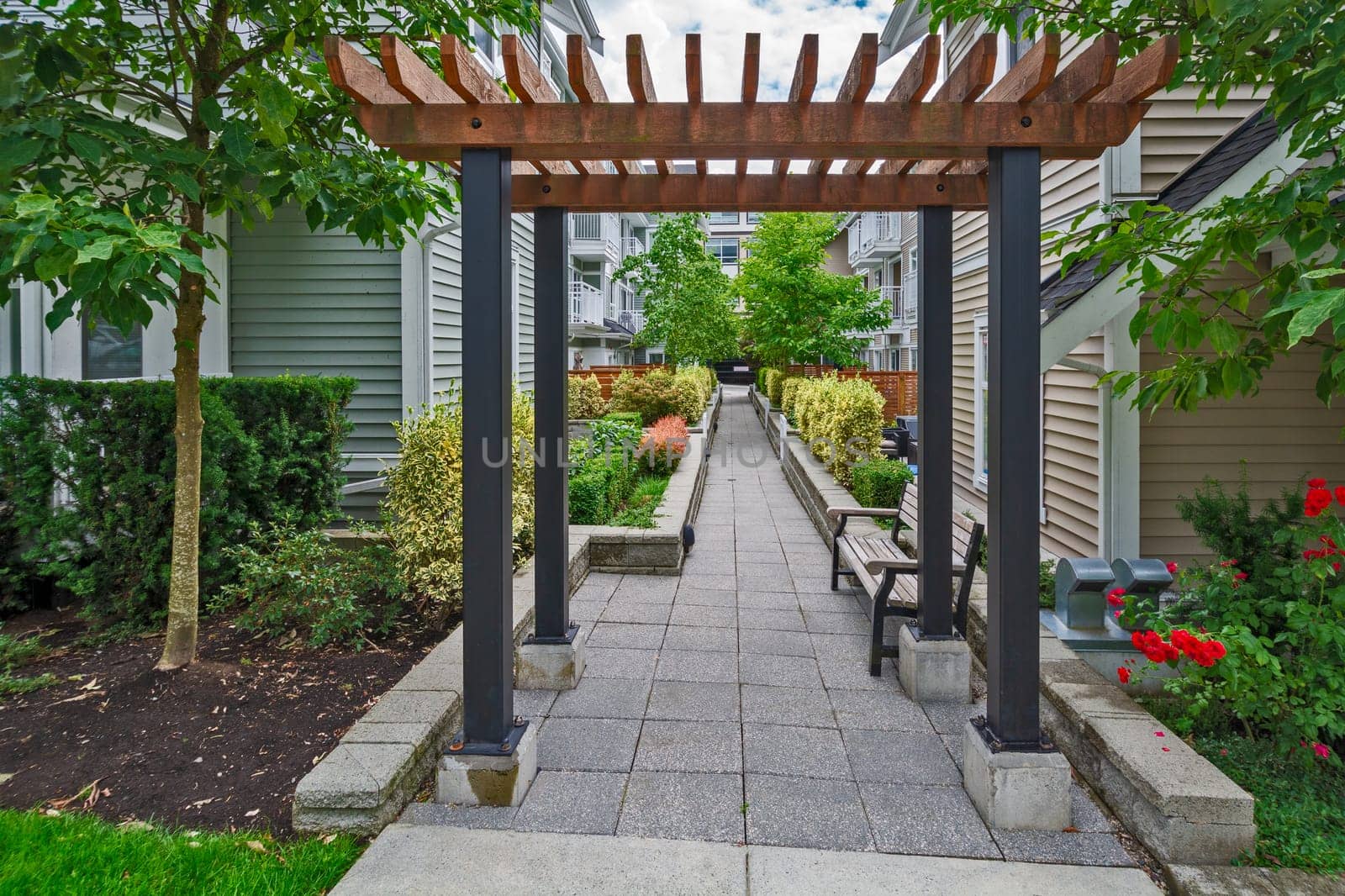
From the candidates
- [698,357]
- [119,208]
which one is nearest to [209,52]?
[119,208]

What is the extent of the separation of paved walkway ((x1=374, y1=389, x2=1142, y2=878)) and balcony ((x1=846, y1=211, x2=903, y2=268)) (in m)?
22.8

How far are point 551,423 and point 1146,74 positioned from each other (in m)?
3.01

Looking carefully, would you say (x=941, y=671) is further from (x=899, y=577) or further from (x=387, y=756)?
(x=387, y=756)

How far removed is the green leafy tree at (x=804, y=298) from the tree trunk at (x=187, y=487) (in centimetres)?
1644

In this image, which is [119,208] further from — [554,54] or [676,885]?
[554,54]

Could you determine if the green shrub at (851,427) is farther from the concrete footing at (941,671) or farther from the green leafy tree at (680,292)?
the green leafy tree at (680,292)

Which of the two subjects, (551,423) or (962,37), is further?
(962,37)

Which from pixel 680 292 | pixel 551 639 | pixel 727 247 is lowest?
pixel 551 639

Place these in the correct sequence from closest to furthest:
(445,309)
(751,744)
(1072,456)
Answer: (751,744)
(1072,456)
(445,309)

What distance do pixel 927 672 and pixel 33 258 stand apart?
4.50 m

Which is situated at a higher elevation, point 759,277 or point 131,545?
point 759,277

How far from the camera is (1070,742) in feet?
11.5

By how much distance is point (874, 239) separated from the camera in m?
29.6

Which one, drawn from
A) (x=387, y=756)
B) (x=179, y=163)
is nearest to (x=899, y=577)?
(x=387, y=756)
